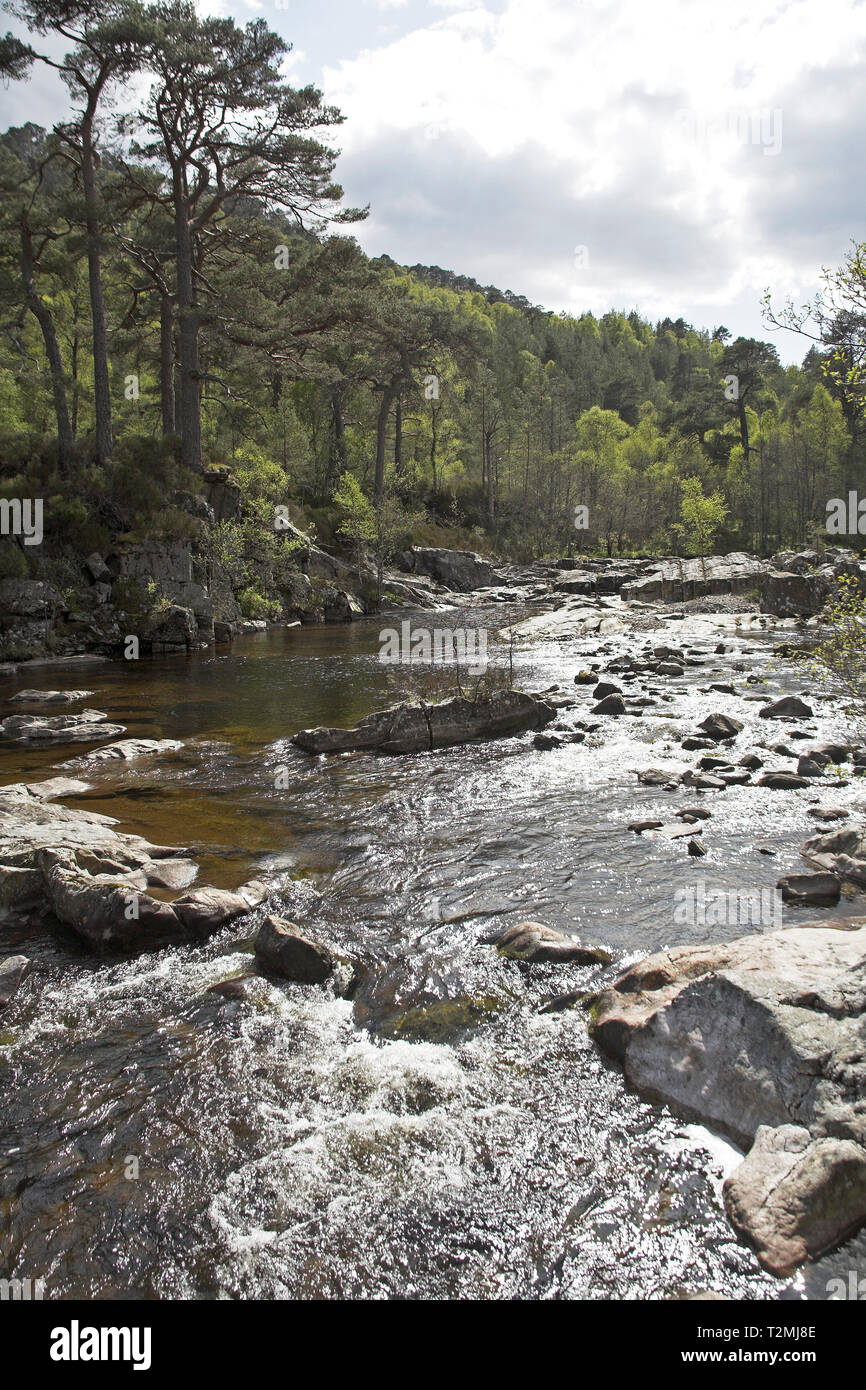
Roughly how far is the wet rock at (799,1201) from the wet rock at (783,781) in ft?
28.1

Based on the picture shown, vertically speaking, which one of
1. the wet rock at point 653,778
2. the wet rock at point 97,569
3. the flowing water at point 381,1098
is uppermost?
the wet rock at point 97,569

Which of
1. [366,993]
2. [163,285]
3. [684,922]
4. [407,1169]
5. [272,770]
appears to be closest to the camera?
[407,1169]

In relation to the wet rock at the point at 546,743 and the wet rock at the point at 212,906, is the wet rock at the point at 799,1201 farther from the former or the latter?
the wet rock at the point at 546,743

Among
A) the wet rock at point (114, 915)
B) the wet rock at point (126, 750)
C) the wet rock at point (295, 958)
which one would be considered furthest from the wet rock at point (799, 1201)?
the wet rock at point (126, 750)

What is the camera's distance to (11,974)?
675 centimetres

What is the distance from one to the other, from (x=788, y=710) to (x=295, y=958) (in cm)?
1442

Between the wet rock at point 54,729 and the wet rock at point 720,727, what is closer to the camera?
the wet rock at point 720,727

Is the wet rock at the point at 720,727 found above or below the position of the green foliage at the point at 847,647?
below

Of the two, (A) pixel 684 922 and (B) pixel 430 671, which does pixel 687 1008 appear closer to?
(A) pixel 684 922

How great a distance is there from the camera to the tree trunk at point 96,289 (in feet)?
95.4

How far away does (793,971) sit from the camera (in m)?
5.41

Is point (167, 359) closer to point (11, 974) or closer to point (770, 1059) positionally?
point (11, 974)

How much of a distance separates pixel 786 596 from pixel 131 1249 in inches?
1762
